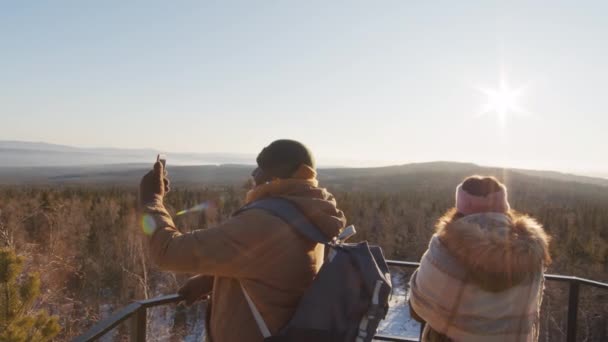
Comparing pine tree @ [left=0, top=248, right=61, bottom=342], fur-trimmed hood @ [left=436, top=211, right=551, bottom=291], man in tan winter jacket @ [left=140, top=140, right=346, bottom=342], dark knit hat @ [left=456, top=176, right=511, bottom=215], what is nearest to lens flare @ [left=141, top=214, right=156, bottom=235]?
man in tan winter jacket @ [left=140, top=140, right=346, bottom=342]

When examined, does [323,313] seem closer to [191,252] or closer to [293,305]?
[293,305]

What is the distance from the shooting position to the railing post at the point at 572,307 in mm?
2916

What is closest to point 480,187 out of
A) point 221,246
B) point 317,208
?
point 317,208

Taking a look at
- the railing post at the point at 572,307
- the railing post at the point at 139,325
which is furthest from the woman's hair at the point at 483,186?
the railing post at the point at 139,325

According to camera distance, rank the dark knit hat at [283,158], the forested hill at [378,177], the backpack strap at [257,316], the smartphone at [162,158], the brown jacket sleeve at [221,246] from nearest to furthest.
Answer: the brown jacket sleeve at [221,246], the backpack strap at [257,316], the dark knit hat at [283,158], the smartphone at [162,158], the forested hill at [378,177]

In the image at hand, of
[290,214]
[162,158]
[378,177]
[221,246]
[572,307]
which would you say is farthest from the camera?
[378,177]

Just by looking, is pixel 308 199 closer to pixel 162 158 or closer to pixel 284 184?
pixel 284 184

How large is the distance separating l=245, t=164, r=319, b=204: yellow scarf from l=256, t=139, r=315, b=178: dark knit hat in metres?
0.02

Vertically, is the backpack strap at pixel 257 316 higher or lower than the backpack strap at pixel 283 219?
lower

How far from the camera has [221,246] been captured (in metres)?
1.58

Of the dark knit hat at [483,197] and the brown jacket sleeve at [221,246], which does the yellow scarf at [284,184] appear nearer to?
the brown jacket sleeve at [221,246]

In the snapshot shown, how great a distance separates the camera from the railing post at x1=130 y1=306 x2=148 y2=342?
2029 mm

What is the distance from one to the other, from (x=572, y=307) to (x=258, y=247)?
2.46 m

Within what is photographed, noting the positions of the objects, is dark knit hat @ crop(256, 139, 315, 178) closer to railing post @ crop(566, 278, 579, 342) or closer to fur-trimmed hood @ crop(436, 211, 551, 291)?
fur-trimmed hood @ crop(436, 211, 551, 291)
